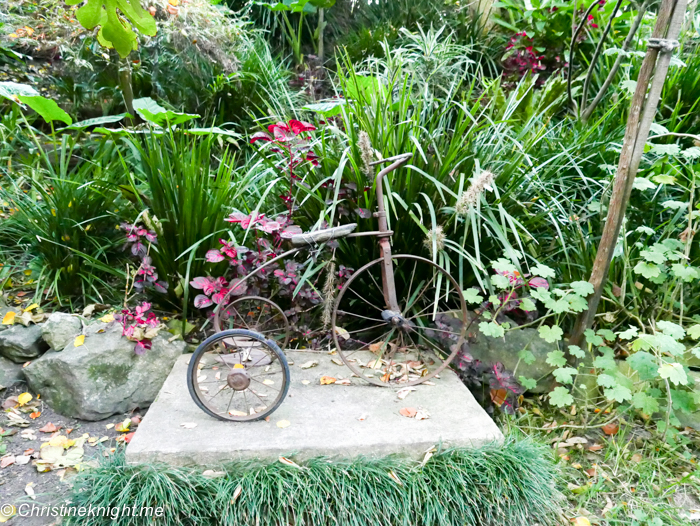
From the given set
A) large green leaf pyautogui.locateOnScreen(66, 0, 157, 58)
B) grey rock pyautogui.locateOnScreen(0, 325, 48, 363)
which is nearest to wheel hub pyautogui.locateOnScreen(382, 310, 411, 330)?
large green leaf pyautogui.locateOnScreen(66, 0, 157, 58)

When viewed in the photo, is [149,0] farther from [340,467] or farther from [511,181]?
[340,467]

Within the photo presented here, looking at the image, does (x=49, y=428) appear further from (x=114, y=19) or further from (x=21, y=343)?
(x=114, y=19)

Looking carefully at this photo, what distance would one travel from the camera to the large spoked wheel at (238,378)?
6.30ft

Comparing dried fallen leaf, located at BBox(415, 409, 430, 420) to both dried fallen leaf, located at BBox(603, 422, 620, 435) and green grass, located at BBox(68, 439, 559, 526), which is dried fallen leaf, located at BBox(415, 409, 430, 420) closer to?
green grass, located at BBox(68, 439, 559, 526)

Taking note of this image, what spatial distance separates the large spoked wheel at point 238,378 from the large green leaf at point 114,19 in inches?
43.0

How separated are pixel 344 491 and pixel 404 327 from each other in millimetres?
814

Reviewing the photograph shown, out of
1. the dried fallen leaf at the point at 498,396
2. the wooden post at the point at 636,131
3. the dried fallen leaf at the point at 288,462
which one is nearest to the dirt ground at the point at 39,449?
the dried fallen leaf at the point at 288,462

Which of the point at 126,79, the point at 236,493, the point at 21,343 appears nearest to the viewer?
the point at 236,493

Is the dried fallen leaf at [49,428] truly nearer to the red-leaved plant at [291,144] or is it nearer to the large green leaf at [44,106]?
the red-leaved plant at [291,144]

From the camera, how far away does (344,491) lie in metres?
1.76

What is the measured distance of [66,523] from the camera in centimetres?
168

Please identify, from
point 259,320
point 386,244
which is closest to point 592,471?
point 386,244

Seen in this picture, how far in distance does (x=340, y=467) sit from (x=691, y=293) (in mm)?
2245

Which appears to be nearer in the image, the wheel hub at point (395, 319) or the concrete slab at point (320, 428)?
the concrete slab at point (320, 428)
